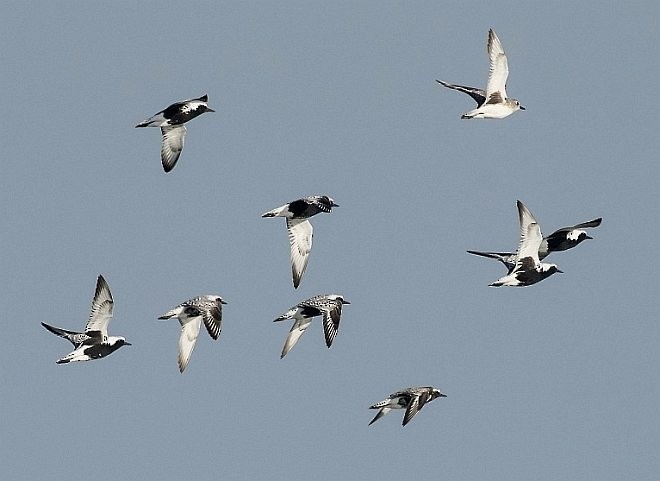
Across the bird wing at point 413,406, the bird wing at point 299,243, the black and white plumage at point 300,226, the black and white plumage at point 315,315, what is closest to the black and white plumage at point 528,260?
the bird wing at point 413,406

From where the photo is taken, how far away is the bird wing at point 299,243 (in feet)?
152

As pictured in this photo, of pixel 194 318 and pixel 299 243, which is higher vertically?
pixel 299 243

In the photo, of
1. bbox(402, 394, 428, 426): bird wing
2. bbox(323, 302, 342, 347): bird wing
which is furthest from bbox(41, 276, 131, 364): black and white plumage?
bbox(402, 394, 428, 426): bird wing

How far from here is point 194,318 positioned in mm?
45719

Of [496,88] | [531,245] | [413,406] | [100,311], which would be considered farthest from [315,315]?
[496,88]

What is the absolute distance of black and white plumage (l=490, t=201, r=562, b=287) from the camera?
42.9 metres

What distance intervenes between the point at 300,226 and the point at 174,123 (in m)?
5.59

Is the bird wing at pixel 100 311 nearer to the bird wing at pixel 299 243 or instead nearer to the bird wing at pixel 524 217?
the bird wing at pixel 299 243

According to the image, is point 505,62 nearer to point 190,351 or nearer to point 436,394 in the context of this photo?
point 436,394

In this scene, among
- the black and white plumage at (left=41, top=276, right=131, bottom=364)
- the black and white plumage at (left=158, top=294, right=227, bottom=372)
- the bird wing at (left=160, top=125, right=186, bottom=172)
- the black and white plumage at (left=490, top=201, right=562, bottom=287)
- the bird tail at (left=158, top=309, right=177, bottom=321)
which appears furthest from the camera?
the bird wing at (left=160, top=125, right=186, bottom=172)

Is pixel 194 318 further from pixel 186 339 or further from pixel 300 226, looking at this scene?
pixel 300 226

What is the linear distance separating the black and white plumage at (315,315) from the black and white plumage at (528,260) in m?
5.27

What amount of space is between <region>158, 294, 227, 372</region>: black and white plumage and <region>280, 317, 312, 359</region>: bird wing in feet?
9.15

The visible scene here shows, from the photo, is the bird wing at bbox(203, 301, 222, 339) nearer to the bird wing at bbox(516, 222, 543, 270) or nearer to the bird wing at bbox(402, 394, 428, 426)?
the bird wing at bbox(402, 394, 428, 426)
